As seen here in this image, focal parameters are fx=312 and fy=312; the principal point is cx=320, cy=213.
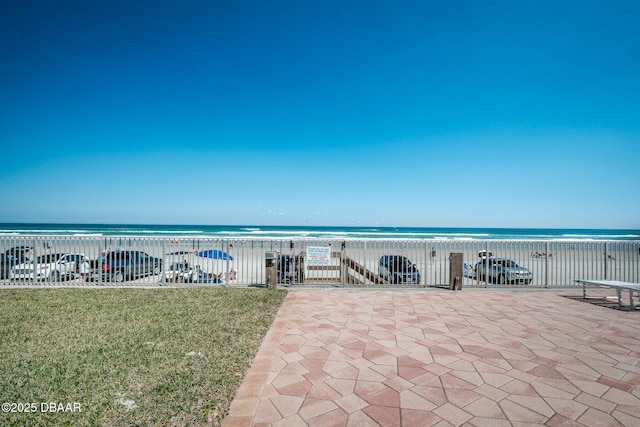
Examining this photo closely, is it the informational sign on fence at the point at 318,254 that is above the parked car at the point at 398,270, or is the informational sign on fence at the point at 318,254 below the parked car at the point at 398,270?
above

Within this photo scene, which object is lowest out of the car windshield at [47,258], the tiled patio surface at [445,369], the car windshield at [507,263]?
the tiled patio surface at [445,369]

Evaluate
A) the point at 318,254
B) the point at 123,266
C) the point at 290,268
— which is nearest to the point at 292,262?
the point at 290,268

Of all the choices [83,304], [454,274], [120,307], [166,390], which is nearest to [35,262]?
[83,304]

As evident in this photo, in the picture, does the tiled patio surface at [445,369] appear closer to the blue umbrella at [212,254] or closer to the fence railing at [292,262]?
the fence railing at [292,262]

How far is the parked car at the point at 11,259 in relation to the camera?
30.2 ft

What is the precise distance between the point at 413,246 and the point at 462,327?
13.6 ft

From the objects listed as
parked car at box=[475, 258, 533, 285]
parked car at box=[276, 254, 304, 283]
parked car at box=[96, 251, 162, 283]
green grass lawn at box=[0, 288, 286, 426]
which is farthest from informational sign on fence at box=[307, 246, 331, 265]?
parked car at box=[96, 251, 162, 283]

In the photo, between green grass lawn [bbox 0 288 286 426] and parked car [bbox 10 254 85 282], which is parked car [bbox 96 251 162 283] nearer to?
parked car [bbox 10 254 85 282]

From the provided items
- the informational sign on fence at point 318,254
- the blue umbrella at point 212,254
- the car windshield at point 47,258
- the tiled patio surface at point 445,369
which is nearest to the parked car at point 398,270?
the informational sign on fence at point 318,254

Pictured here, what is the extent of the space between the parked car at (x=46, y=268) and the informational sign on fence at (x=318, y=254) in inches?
279

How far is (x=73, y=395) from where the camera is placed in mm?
3105

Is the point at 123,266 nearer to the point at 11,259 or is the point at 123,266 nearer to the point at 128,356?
the point at 11,259

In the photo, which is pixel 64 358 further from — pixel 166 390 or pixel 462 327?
pixel 462 327

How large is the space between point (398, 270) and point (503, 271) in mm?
2998
